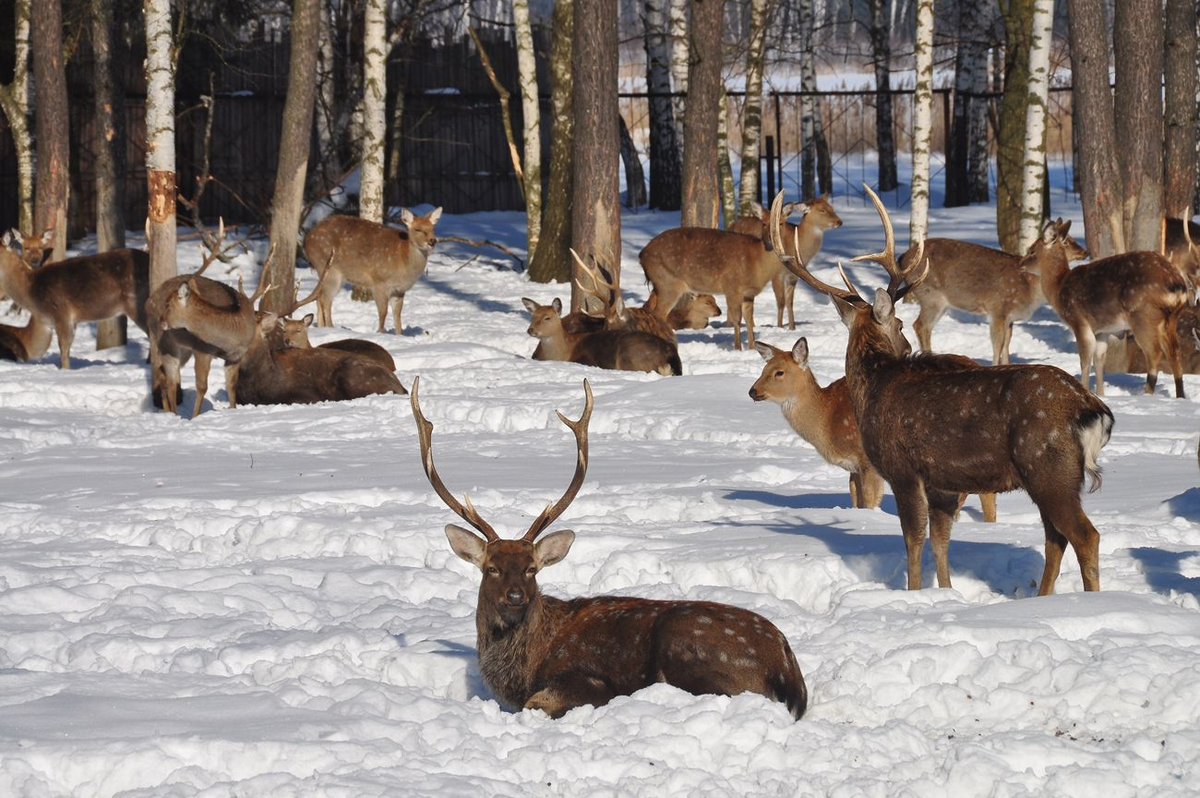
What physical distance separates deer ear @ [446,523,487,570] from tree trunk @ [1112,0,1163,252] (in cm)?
1200

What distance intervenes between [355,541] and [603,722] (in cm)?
318

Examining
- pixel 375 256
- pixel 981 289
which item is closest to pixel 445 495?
pixel 981 289

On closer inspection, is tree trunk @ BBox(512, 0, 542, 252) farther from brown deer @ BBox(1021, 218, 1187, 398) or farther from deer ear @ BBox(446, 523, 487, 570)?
deer ear @ BBox(446, 523, 487, 570)

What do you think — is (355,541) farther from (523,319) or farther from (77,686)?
(523,319)

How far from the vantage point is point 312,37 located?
16.9 metres

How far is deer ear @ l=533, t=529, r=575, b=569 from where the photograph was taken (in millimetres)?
5488

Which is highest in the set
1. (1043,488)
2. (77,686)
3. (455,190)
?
(455,190)

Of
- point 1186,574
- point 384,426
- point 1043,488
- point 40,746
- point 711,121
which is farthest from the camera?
point 711,121

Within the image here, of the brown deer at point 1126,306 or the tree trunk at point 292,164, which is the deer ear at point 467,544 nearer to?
the brown deer at point 1126,306

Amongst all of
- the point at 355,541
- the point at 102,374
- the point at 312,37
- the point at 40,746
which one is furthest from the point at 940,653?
the point at 312,37

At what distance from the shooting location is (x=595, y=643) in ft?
17.6

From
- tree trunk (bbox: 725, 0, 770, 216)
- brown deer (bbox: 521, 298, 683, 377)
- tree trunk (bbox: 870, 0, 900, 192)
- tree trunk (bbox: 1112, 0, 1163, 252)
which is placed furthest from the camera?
tree trunk (bbox: 870, 0, 900, 192)

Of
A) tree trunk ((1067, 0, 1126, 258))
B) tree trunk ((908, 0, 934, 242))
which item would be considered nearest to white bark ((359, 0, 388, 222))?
tree trunk ((908, 0, 934, 242))

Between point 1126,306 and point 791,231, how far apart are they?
19.4ft
